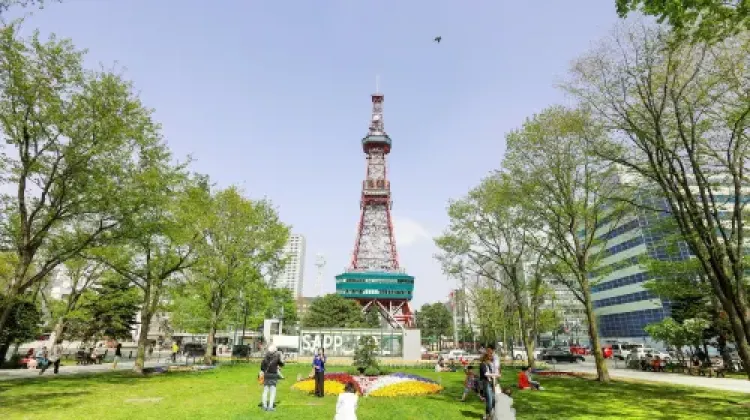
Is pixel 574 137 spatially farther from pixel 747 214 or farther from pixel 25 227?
pixel 25 227

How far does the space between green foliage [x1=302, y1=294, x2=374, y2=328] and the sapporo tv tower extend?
6.27 m

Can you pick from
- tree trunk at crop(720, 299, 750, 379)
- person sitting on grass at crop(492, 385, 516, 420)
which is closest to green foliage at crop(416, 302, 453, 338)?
tree trunk at crop(720, 299, 750, 379)

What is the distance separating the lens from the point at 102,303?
3516 cm

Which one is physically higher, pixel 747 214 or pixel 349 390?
pixel 747 214

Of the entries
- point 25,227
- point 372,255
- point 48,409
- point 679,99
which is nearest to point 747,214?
point 679,99

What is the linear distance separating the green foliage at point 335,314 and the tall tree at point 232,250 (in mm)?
44338

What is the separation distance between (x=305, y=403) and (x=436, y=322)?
93.6 m

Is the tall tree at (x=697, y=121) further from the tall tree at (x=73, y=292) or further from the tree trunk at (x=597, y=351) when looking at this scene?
the tall tree at (x=73, y=292)

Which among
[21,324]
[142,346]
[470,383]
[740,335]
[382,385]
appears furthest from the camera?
[21,324]

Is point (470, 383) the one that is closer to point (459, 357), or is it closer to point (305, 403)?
point (305, 403)

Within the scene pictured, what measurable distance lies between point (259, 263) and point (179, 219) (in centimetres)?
939

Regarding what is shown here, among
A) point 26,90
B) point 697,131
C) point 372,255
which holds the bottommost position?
point 697,131

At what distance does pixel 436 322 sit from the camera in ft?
335

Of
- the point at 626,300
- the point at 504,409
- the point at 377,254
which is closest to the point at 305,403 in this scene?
the point at 504,409
